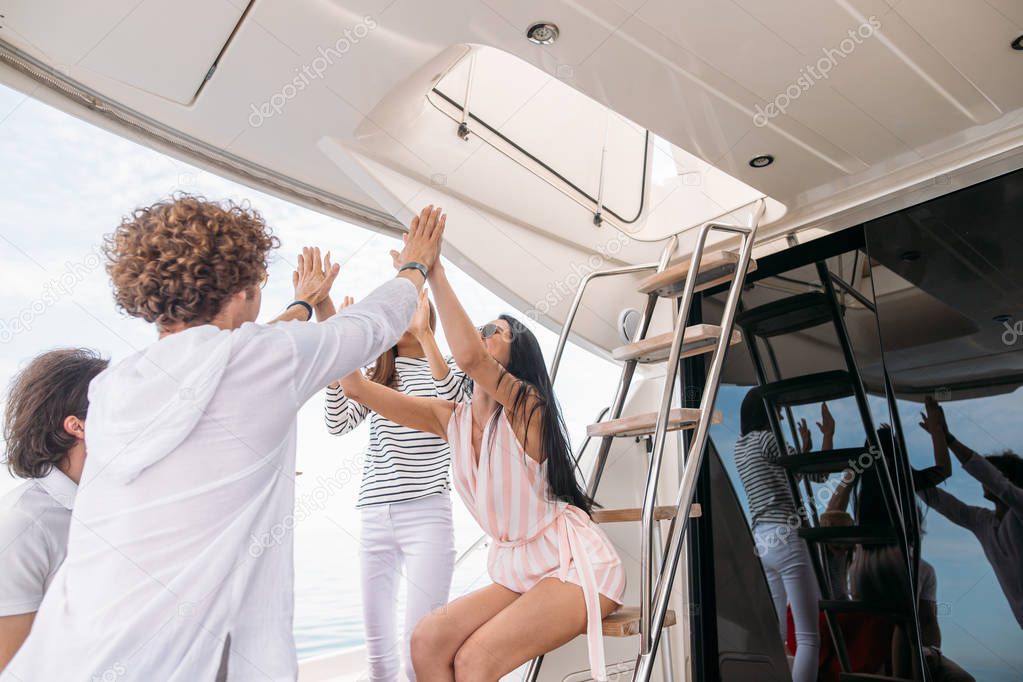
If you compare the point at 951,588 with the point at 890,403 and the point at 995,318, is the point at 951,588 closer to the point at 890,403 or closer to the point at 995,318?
the point at 890,403

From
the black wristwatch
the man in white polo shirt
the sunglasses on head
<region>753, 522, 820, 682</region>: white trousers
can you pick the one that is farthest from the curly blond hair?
<region>753, 522, 820, 682</region>: white trousers

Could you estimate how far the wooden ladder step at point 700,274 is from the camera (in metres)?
2.30

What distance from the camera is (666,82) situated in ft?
7.25

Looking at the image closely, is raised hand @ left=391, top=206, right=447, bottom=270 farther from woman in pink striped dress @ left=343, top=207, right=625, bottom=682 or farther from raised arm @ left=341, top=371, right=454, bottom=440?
raised arm @ left=341, top=371, right=454, bottom=440

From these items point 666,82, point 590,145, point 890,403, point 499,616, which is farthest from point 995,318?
point 499,616

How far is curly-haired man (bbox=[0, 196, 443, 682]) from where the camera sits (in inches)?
42.4

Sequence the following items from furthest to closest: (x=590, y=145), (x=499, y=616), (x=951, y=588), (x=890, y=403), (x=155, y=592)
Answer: (x=590, y=145), (x=890, y=403), (x=951, y=588), (x=499, y=616), (x=155, y=592)

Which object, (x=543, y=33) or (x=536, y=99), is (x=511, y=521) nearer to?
(x=543, y=33)

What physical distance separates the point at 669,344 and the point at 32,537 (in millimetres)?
1695

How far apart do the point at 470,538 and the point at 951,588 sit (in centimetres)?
171

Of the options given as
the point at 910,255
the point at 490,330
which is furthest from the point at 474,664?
the point at 910,255

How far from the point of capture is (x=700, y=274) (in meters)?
2.44

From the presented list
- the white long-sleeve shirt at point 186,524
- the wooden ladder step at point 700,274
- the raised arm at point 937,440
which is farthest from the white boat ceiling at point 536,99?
the white long-sleeve shirt at point 186,524

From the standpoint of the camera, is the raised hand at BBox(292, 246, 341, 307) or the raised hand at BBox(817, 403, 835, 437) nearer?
the raised hand at BBox(292, 246, 341, 307)
